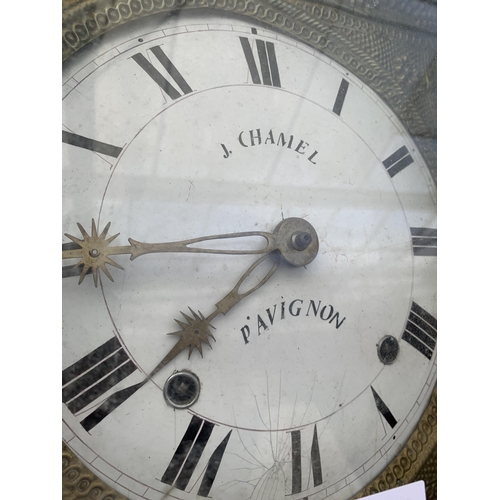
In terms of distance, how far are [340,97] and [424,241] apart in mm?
355

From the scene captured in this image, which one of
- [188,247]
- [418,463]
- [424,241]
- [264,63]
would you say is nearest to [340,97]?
[264,63]

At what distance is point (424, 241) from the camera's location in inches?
48.0

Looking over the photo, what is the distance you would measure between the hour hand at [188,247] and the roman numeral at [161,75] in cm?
24

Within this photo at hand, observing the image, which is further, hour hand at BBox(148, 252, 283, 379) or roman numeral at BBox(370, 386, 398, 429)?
roman numeral at BBox(370, 386, 398, 429)

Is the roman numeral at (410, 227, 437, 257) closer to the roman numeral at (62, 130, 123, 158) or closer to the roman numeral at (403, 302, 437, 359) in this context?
the roman numeral at (403, 302, 437, 359)

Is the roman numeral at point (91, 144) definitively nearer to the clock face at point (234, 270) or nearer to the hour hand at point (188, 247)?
the clock face at point (234, 270)

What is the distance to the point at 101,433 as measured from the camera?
2.77ft

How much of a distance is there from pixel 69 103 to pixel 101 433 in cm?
48

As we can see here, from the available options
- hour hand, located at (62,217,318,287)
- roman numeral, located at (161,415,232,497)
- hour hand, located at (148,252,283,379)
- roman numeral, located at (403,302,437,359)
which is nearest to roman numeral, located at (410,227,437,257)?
roman numeral, located at (403,302,437,359)

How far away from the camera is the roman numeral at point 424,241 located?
1.21m

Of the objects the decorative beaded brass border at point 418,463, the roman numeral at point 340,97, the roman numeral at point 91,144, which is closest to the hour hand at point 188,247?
the roman numeral at point 91,144

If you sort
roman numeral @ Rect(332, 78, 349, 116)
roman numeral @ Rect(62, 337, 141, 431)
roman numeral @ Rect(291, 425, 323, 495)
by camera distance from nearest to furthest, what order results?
roman numeral @ Rect(62, 337, 141, 431)
roman numeral @ Rect(291, 425, 323, 495)
roman numeral @ Rect(332, 78, 349, 116)

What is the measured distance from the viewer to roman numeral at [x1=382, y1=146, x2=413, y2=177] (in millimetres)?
1182

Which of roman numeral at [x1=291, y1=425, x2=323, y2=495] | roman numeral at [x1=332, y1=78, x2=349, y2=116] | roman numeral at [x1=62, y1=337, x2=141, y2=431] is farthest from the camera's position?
roman numeral at [x1=332, y1=78, x2=349, y2=116]
